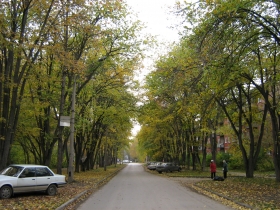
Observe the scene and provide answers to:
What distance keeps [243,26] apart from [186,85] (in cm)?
393

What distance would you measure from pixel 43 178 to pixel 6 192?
72.3 inches

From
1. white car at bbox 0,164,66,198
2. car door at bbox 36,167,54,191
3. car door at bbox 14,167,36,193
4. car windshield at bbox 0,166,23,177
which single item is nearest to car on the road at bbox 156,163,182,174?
white car at bbox 0,164,66,198

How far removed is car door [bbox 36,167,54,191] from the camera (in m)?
13.3

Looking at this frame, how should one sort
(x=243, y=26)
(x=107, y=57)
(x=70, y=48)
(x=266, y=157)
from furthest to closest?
(x=266, y=157), (x=107, y=57), (x=70, y=48), (x=243, y=26)

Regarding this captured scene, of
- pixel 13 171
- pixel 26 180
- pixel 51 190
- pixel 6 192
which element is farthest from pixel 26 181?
pixel 51 190

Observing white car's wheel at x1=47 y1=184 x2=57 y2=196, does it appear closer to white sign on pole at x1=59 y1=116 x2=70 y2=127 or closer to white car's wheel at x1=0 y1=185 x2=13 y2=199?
white car's wheel at x1=0 y1=185 x2=13 y2=199

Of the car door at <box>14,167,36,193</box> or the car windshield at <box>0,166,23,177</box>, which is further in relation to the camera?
the car windshield at <box>0,166,23,177</box>

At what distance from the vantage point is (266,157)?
134ft

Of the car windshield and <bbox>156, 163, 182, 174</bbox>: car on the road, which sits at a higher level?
the car windshield

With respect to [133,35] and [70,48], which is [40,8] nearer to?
[70,48]

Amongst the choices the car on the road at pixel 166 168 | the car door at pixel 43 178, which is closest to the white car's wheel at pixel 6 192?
the car door at pixel 43 178

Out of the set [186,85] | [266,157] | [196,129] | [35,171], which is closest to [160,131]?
[196,129]

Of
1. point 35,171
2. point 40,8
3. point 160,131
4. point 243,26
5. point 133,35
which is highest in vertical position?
point 133,35

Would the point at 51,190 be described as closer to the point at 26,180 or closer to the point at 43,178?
the point at 43,178
